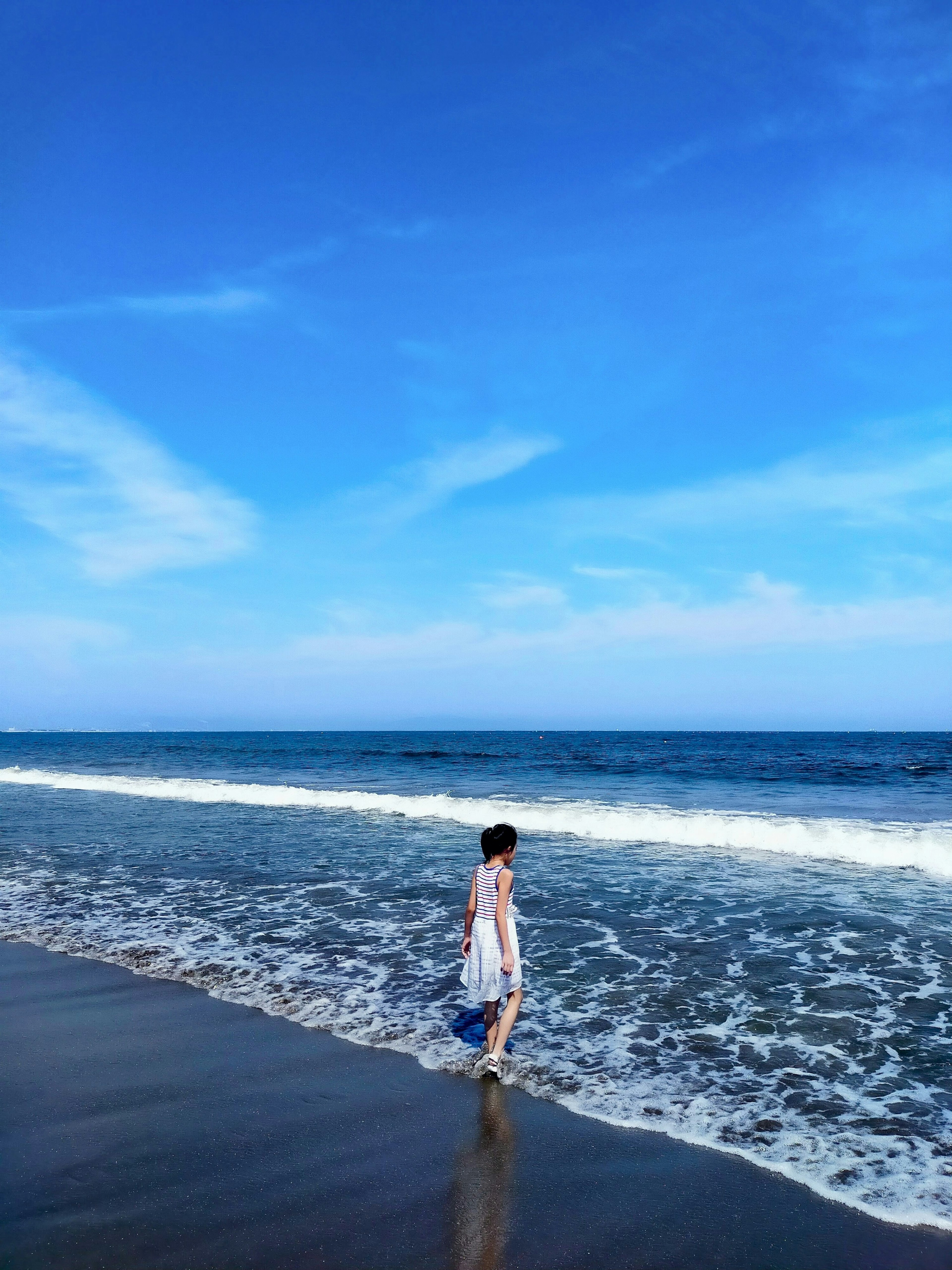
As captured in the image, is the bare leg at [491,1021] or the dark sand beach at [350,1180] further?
the bare leg at [491,1021]

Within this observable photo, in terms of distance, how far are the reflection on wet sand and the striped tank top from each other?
129 centimetres

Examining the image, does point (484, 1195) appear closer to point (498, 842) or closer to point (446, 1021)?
point (498, 842)

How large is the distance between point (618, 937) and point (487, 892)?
16.1 ft

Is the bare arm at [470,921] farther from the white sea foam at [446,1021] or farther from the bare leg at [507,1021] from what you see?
the white sea foam at [446,1021]

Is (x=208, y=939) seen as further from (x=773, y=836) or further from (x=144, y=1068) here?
(x=773, y=836)

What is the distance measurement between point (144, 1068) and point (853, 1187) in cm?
500

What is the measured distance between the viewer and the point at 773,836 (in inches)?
742

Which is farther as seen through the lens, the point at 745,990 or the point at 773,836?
the point at 773,836

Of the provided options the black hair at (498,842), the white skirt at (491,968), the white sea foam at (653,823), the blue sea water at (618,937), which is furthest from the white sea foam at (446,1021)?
the white sea foam at (653,823)

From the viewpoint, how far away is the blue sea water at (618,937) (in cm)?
560

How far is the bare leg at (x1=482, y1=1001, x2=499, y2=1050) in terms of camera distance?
20.1ft

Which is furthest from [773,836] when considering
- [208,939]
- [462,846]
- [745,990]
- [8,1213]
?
[8,1213]

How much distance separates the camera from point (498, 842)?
6.02 meters

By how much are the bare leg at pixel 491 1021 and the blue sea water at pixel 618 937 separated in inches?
10.4
